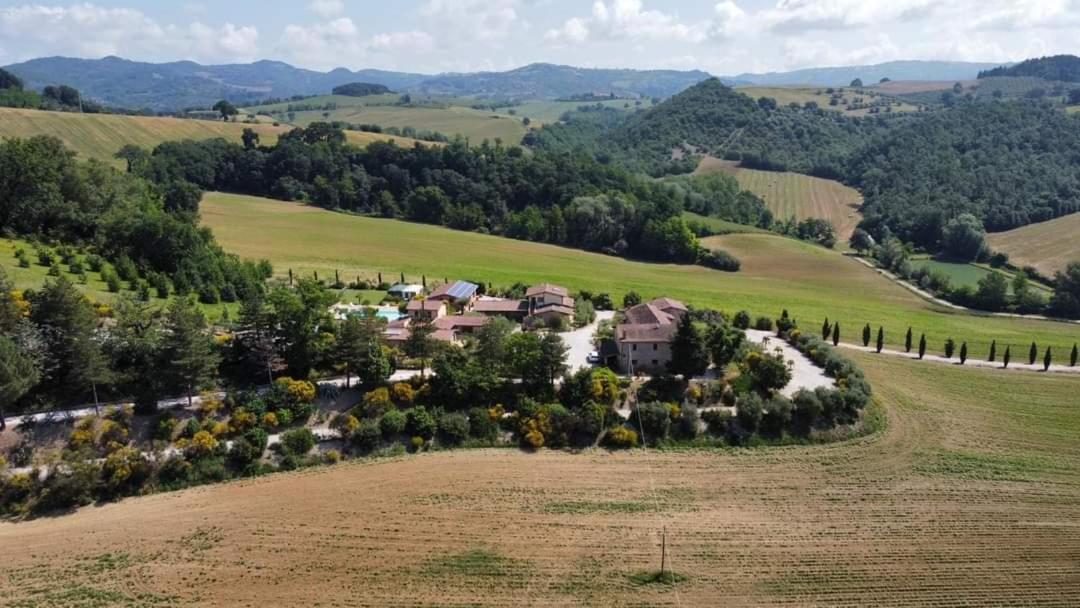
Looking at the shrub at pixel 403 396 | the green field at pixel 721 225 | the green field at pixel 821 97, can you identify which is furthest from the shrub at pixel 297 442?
the green field at pixel 821 97

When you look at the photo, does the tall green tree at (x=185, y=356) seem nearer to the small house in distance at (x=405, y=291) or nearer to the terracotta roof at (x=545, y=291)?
the small house in distance at (x=405, y=291)

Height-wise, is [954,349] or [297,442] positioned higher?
[297,442]

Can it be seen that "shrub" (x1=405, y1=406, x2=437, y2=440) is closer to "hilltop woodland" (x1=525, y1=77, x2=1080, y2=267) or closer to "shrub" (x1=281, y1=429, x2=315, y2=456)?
"shrub" (x1=281, y1=429, x2=315, y2=456)

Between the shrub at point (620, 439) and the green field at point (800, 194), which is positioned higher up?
the green field at point (800, 194)

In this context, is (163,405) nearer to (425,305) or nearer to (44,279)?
(44,279)

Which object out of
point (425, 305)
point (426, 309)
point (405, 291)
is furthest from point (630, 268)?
point (426, 309)

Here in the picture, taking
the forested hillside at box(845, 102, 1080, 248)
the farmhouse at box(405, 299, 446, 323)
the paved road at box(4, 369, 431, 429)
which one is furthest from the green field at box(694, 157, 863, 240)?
the paved road at box(4, 369, 431, 429)
